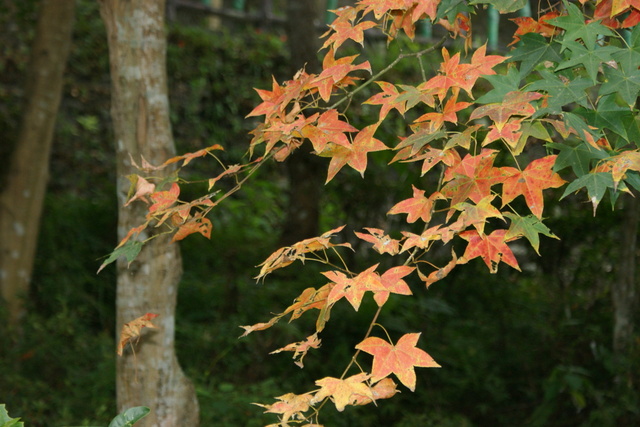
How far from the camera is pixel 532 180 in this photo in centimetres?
174

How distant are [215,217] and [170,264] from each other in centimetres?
415

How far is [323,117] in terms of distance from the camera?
1.85m

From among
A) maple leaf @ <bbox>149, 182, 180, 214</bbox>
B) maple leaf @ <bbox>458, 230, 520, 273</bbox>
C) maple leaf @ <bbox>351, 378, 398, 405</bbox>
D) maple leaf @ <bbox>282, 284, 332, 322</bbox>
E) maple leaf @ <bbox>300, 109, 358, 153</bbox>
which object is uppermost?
maple leaf @ <bbox>300, 109, 358, 153</bbox>

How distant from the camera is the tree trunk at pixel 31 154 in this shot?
4691 mm

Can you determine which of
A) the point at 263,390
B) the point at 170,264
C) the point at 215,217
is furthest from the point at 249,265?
the point at 170,264

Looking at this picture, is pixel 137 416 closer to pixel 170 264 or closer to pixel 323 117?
pixel 323 117

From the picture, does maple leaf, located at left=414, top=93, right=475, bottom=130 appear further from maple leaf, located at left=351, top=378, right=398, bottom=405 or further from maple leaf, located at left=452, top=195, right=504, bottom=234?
maple leaf, located at left=351, top=378, right=398, bottom=405

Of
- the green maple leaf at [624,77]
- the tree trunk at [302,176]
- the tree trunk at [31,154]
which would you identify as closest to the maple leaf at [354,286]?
the green maple leaf at [624,77]

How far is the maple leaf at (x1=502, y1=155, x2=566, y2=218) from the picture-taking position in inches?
68.1

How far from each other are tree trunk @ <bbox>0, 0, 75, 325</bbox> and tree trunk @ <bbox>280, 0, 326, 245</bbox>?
195 cm

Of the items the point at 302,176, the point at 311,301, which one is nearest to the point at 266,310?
the point at 302,176

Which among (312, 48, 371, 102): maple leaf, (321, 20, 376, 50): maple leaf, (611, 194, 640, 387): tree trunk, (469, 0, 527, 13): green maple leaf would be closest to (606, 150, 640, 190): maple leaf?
(469, 0, 527, 13): green maple leaf

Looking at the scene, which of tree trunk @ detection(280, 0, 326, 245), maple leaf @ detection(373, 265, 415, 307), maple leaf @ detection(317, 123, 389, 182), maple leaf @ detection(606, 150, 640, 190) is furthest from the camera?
tree trunk @ detection(280, 0, 326, 245)

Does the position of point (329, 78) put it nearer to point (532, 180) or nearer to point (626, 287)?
point (532, 180)
